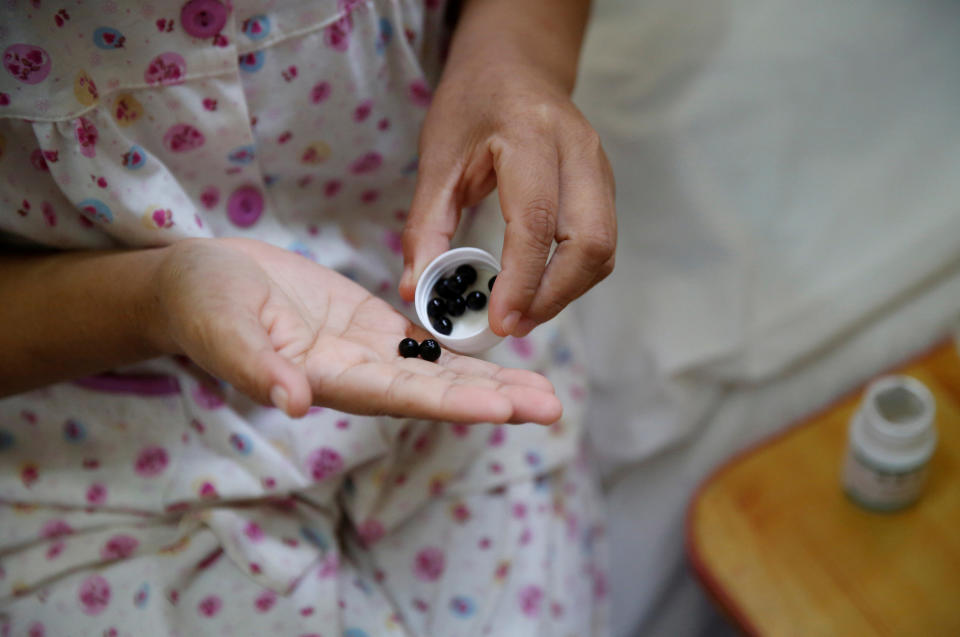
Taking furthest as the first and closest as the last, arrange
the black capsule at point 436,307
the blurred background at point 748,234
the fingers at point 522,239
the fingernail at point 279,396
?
1. the blurred background at point 748,234
2. the black capsule at point 436,307
3. the fingers at point 522,239
4. the fingernail at point 279,396

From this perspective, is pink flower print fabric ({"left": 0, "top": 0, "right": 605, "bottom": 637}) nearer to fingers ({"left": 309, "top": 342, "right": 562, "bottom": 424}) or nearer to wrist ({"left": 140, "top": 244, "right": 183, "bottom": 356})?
wrist ({"left": 140, "top": 244, "right": 183, "bottom": 356})

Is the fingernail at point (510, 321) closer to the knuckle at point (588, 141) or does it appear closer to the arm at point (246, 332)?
the arm at point (246, 332)

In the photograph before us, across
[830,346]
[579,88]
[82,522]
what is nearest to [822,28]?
[579,88]

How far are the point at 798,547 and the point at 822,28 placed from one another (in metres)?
0.78

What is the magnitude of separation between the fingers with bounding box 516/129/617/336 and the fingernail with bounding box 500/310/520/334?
1cm

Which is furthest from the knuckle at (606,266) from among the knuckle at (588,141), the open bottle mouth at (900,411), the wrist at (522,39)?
the open bottle mouth at (900,411)

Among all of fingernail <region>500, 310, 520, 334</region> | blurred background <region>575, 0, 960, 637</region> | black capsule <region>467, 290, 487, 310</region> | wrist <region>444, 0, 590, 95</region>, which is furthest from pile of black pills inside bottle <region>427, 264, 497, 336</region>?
blurred background <region>575, 0, 960, 637</region>

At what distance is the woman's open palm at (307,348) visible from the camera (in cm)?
57

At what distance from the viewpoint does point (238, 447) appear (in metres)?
0.80

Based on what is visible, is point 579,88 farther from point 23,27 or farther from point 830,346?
point 23,27

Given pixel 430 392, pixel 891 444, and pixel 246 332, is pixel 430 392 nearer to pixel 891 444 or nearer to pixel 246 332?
pixel 246 332

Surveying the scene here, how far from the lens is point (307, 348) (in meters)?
0.65

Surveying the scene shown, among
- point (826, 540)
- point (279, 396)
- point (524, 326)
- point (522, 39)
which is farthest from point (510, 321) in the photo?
point (826, 540)

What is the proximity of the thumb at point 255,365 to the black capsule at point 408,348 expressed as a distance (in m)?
0.14
